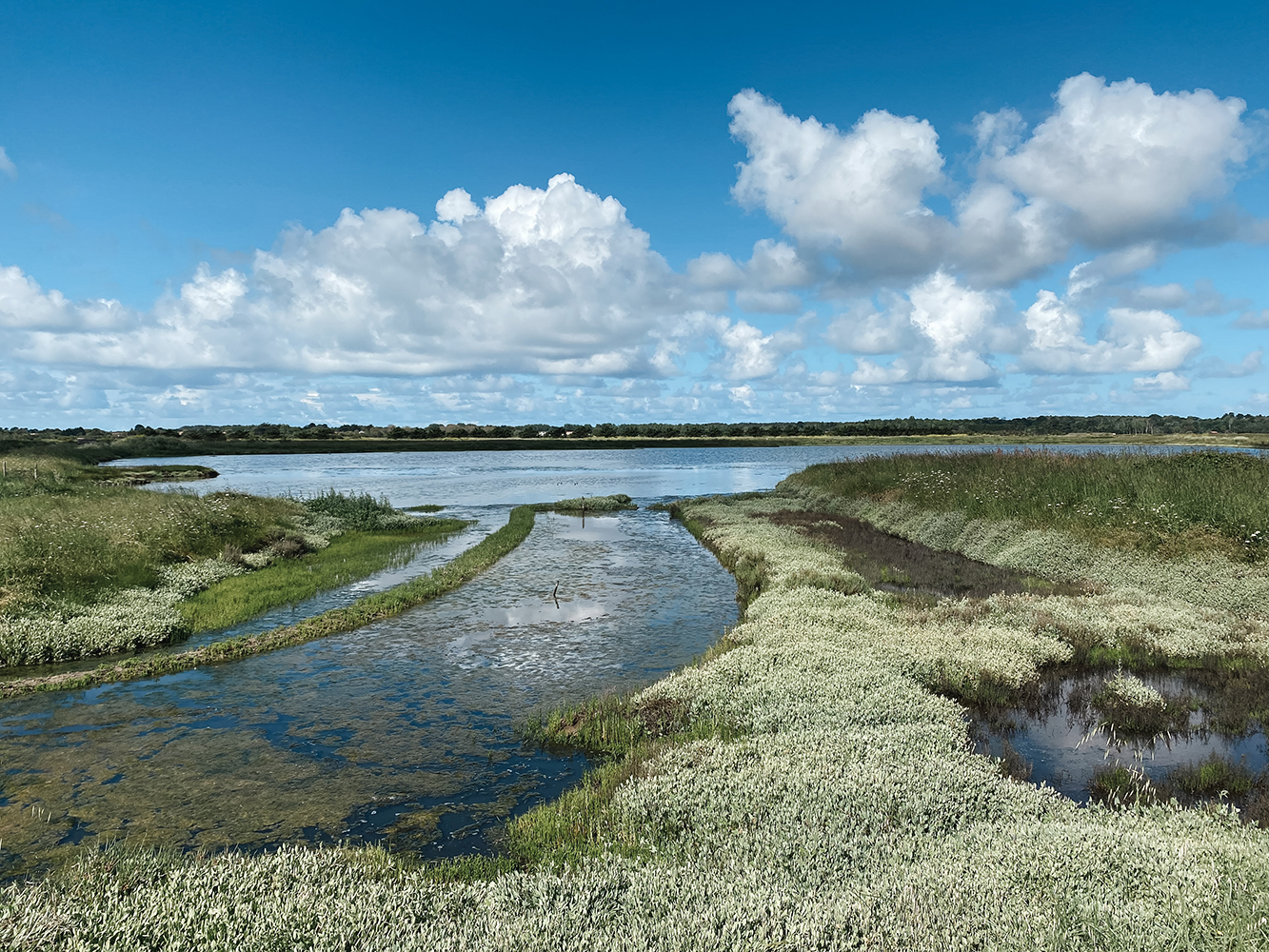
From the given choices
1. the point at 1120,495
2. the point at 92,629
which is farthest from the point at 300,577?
the point at 1120,495

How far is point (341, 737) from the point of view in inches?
479

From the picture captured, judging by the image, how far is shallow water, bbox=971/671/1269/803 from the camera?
1009 cm

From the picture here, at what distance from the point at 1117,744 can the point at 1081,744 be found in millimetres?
510

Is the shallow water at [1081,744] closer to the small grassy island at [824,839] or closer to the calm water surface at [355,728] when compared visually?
the small grassy island at [824,839]

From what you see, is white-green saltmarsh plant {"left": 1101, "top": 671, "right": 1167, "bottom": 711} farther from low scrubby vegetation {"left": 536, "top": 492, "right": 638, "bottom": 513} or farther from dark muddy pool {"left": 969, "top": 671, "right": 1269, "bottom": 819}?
low scrubby vegetation {"left": 536, "top": 492, "right": 638, "bottom": 513}

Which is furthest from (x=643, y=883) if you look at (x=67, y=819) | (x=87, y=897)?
(x=67, y=819)

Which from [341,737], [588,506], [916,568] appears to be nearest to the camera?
[341,737]

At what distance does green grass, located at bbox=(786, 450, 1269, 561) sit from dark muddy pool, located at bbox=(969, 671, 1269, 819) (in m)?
9.77

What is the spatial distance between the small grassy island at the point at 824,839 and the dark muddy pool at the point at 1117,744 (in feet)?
0.45

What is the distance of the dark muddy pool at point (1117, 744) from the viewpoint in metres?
9.44

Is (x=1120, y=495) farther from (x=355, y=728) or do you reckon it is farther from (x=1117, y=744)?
(x=355, y=728)

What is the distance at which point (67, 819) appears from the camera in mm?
9148

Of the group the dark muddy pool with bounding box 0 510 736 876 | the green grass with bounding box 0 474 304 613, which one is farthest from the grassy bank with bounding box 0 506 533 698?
the green grass with bounding box 0 474 304 613

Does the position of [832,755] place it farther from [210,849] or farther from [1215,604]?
[1215,604]
